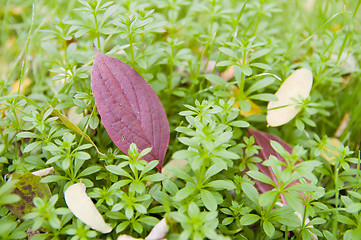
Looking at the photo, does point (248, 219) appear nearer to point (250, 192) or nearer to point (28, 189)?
point (250, 192)

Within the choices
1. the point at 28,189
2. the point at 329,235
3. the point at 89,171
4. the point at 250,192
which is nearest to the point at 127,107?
the point at 89,171

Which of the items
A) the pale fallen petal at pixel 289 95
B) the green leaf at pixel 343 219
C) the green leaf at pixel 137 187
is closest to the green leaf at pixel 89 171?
the green leaf at pixel 137 187

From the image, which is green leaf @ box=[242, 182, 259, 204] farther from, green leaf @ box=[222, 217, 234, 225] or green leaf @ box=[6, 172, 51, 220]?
green leaf @ box=[6, 172, 51, 220]

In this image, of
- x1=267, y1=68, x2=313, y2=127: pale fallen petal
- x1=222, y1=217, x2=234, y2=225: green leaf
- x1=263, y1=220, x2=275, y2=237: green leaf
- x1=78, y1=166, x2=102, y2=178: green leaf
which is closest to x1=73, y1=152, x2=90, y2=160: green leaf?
x1=78, y1=166, x2=102, y2=178: green leaf

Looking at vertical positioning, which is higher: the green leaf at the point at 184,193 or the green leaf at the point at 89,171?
the green leaf at the point at 184,193

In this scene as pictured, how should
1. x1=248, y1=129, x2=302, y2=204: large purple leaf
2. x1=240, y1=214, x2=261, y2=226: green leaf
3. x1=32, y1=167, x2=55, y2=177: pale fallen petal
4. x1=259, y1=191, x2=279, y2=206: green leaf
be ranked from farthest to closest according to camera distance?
x1=248, y1=129, x2=302, y2=204: large purple leaf → x1=32, y1=167, x2=55, y2=177: pale fallen petal → x1=240, y1=214, x2=261, y2=226: green leaf → x1=259, y1=191, x2=279, y2=206: green leaf

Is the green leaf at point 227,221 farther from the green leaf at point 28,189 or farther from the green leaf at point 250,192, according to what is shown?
the green leaf at point 28,189
